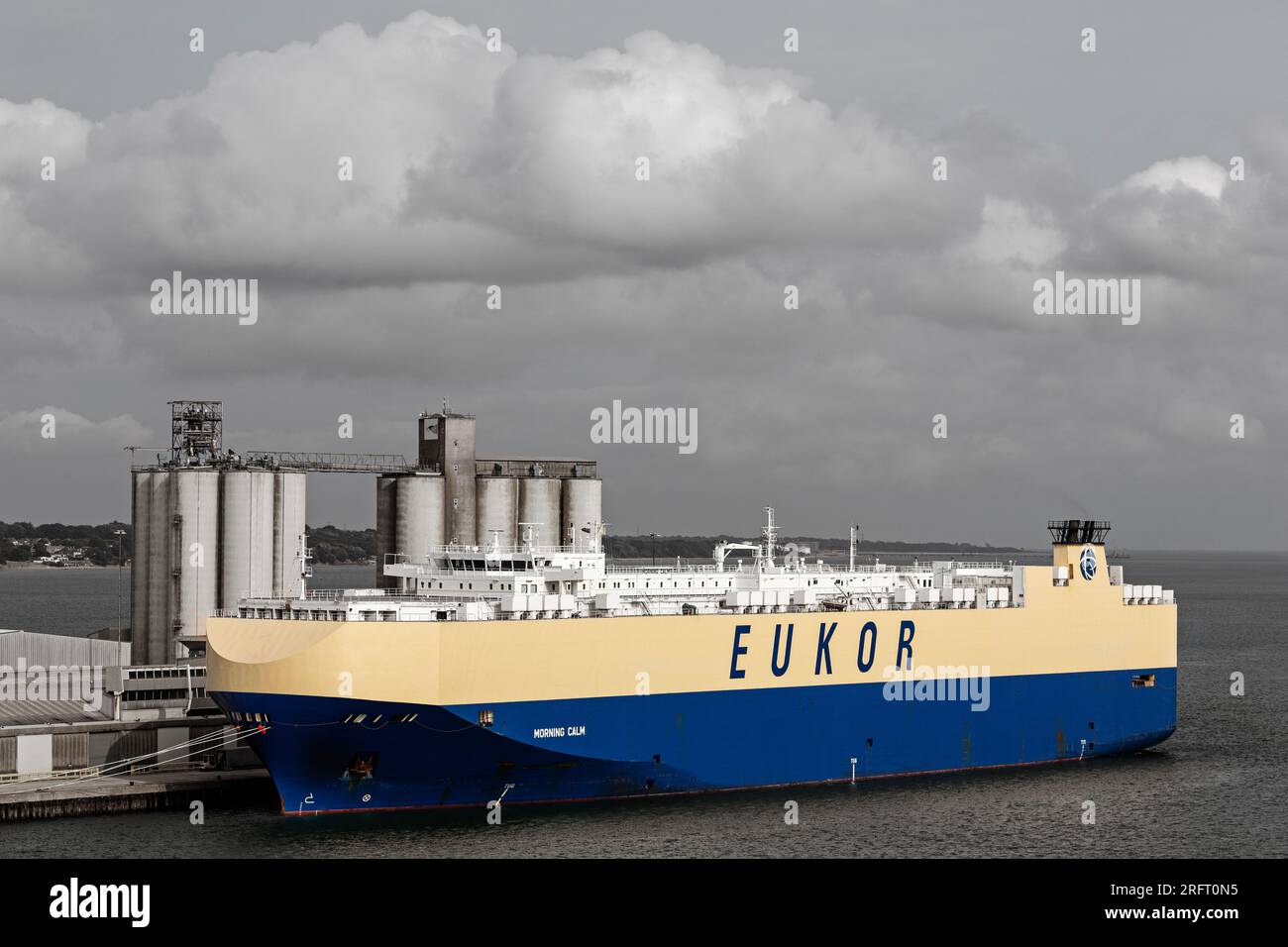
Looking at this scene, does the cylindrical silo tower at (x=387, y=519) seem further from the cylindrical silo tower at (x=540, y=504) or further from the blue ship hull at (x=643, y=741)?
the blue ship hull at (x=643, y=741)

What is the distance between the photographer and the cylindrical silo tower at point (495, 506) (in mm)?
54312

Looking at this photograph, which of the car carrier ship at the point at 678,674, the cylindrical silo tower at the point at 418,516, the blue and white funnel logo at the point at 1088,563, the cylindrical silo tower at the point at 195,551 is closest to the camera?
the car carrier ship at the point at 678,674

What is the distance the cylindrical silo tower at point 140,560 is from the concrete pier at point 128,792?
373 inches

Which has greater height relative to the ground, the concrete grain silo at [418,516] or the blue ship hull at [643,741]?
the concrete grain silo at [418,516]

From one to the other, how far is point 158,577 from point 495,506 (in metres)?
12.1

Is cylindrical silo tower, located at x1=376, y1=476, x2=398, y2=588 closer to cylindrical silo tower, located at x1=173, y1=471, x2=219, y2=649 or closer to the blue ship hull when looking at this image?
cylindrical silo tower, located at x1=173, y1=471, x2=219, y2=649

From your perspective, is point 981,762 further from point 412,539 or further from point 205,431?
point 205,431

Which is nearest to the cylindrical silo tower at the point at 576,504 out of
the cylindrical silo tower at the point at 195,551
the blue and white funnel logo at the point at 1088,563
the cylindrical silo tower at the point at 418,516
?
the cylindrical silo tower at the point at 418,516

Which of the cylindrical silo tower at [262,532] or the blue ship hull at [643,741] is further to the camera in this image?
the cylindrical silo tower at [262,532]

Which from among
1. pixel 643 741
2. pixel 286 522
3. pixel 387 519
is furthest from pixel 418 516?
pixel 643 741

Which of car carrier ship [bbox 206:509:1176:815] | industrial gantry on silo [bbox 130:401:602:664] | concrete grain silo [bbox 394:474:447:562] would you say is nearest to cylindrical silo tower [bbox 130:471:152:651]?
industrial gantry on silo [bbox 130:401:602:664]

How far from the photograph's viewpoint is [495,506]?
179ft

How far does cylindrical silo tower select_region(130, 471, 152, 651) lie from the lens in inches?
1875

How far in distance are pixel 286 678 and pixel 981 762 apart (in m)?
19.6
